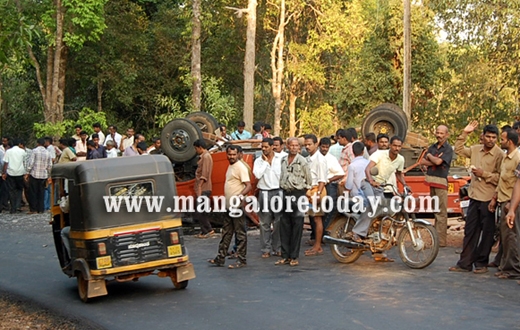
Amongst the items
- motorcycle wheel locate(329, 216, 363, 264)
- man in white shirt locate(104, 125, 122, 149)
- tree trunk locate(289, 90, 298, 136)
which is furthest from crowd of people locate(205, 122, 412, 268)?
tree trunk locate(289, 90, 298, 136)

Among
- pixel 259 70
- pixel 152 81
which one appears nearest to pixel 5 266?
pixel 152 81

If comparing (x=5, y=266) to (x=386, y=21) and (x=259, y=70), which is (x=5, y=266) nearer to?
(x=386, y=21)

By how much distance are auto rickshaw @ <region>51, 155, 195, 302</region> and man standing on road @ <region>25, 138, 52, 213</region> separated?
1097 cm

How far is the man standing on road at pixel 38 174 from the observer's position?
66.1ft

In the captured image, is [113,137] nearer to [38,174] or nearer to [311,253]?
[38,174]

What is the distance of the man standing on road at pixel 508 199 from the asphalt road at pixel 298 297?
0.24 m

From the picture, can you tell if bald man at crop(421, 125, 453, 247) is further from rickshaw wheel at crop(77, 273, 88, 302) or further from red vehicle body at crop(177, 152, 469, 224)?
rickshaw wheel at crop(77, 273, 88, 302)

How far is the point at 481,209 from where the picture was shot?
33.6 feet

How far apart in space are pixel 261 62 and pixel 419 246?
29540 millimetres

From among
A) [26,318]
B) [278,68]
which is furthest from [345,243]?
[278,68]

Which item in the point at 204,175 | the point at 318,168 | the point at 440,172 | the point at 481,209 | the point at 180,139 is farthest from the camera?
the point at 180,139

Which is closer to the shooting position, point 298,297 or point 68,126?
point 298,297

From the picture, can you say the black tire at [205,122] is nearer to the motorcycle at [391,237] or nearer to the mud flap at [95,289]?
the motorcycle at [391,237]

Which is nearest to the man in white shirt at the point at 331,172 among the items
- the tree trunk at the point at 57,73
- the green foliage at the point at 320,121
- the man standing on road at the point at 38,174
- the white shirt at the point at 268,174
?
the white shirt at the point at 268,174
